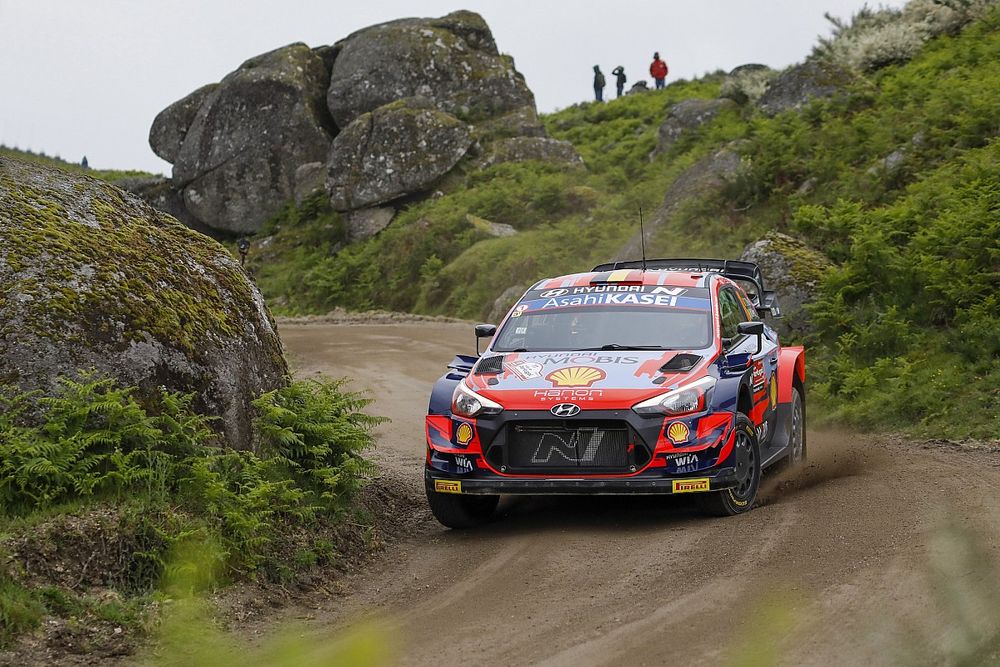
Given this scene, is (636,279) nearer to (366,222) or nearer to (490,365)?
(490,365)

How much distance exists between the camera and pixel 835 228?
57.1 ft

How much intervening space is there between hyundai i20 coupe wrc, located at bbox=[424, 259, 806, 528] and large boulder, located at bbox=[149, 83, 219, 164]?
34.3 m

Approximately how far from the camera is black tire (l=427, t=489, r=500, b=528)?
851cm

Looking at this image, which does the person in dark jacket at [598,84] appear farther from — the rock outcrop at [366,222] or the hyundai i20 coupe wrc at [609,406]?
the hyundai i20 coupe wrc at [609,406]

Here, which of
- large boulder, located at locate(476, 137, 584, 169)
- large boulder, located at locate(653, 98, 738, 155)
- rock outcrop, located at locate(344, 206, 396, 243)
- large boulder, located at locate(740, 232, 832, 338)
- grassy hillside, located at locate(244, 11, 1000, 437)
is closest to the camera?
grassy hillside, located at locate(244, 11, 1000, 437)

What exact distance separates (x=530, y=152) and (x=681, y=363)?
1126 inches

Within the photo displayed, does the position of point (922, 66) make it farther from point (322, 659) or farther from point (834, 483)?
point (322, 659)

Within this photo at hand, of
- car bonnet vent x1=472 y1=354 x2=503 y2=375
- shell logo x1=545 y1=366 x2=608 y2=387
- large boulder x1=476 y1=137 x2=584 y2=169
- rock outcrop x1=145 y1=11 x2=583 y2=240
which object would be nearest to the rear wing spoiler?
car bonnet vent x1=472 y1=354 x2=503 y2=375

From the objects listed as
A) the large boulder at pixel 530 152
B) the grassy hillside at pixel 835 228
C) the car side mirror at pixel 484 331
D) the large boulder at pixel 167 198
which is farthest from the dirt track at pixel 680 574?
the large boulder at pixel 167 198

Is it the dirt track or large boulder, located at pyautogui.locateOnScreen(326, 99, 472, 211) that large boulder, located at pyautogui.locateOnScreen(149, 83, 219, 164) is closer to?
large boulder, located at pyautogui.locateOnScreen(326, 99, 472, 211)

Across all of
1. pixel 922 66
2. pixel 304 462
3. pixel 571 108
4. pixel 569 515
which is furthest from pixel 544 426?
pixel 571 108

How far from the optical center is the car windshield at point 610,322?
9078 mm

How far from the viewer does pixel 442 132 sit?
117 feet

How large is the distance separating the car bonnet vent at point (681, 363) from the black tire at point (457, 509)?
1779 mm
